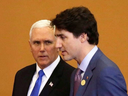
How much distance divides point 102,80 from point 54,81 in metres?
0.74

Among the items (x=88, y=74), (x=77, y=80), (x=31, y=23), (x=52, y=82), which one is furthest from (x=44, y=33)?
(x=31, y=23)

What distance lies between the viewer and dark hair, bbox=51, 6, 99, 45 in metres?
1.77

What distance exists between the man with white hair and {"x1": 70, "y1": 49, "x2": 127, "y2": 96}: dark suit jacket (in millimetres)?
512

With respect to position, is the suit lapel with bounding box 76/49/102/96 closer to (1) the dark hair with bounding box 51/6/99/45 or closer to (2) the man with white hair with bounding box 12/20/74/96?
(1) the dark hair with bounding box 51/6/99/45

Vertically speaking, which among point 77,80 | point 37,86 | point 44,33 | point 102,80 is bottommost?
point 37,86

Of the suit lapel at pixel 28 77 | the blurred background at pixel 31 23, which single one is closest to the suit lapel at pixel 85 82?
the suit lapel at pixel 28 77

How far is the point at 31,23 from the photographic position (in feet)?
11.7

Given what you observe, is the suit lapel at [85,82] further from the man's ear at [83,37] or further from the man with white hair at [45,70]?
the man with white hair at [45,70]

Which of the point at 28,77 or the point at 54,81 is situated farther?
the point at 28,77

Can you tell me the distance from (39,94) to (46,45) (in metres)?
0.39

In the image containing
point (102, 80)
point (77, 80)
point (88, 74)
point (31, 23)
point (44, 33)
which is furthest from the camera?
point (31, 23)

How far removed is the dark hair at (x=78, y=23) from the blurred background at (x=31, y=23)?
1.49 metres

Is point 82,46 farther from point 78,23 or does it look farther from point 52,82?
point 52,82

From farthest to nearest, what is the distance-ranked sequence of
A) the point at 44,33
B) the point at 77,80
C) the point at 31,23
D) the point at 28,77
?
the point at 31,23 → the point at 28,77 → the point at 44,33 → the point at 77,80
